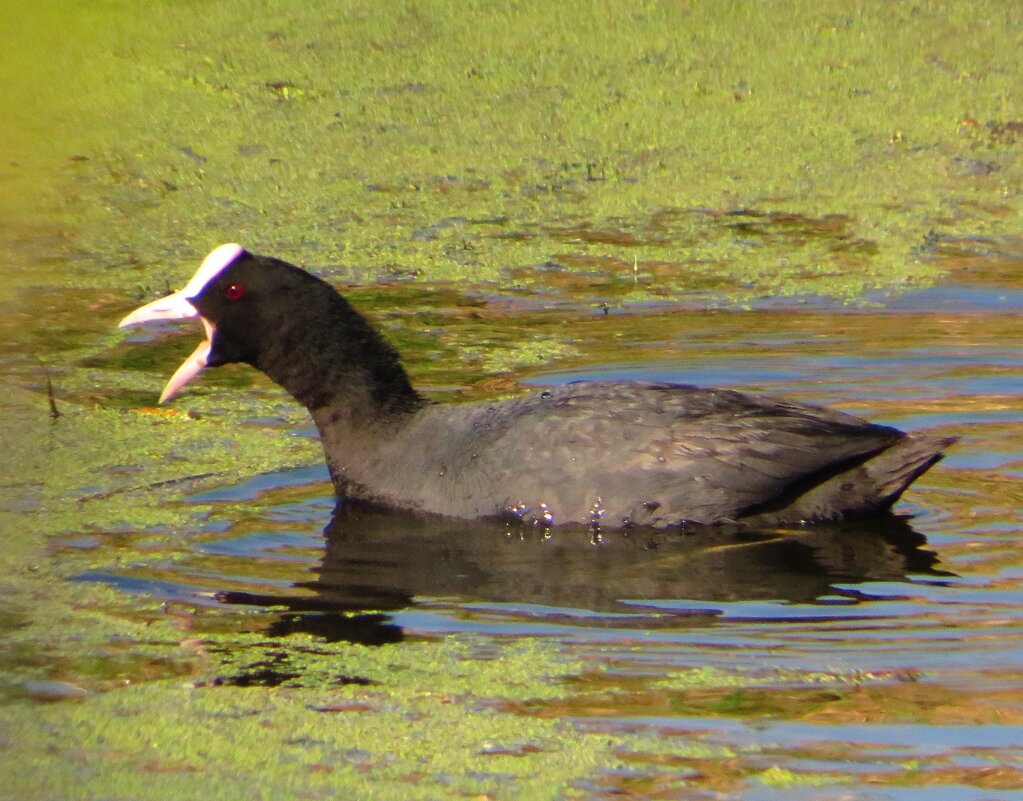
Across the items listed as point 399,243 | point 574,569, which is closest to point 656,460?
point 574,569

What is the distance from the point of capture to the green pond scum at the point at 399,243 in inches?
143

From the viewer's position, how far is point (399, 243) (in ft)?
26.3

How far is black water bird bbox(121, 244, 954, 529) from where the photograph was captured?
16.8ft

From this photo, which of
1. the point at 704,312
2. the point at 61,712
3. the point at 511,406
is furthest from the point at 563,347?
the point at 61,712

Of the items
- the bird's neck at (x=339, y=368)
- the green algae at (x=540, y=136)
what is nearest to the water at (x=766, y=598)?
the bird's neck at (x=339, y=368)

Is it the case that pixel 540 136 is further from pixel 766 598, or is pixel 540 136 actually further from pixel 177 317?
pixel 766 598

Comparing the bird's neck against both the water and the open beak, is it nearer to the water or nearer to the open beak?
the open beak

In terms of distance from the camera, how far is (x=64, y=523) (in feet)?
16.9

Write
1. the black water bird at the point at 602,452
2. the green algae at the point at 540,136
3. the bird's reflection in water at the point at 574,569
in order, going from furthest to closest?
the green algae at the point at 540,136
the black water bird at the point at 602,452
the bird's reflection in water at the point at 574,569

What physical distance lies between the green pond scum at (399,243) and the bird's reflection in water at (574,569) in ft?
0.87

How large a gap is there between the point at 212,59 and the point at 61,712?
21.8ft

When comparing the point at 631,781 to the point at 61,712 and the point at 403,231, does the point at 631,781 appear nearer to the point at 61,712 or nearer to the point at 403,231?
the point at 61,712

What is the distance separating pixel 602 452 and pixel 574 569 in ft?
1.32

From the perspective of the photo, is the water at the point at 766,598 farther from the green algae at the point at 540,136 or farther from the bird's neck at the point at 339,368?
the green algae at the point at 540,136
